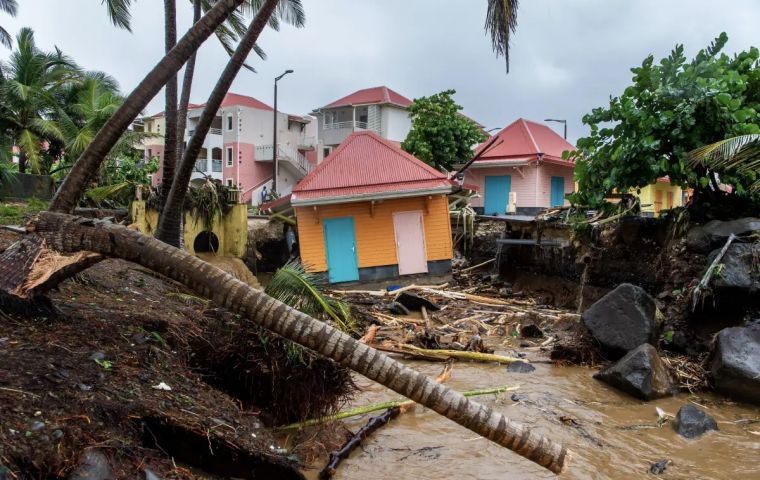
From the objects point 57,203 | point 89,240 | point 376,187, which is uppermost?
point 376,187

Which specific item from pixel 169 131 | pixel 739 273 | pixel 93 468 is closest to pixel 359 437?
pixel 93 468

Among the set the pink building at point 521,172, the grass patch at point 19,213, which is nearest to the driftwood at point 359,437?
the grass patch at point 19,213

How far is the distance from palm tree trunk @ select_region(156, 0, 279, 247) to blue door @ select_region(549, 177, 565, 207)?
23182 mm

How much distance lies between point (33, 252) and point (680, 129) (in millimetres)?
10906

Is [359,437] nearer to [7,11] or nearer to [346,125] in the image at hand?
[7,11]

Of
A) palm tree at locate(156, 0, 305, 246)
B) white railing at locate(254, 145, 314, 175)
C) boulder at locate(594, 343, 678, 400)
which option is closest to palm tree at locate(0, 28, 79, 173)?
palm tree at locate(156, 0, 305, 246)

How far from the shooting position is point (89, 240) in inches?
189

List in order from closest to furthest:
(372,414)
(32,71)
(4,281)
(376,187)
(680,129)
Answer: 1. (4,281)
2. (372,414)
3. (680,129)
4. (376,187)
5. (32,71)

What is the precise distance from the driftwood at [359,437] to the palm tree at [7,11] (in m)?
28.3

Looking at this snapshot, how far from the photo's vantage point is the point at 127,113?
604 cm

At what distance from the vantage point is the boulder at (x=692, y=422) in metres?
7.39

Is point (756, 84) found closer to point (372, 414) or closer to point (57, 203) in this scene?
point (372, 414)

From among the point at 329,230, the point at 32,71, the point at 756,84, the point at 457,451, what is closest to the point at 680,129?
the point at 756,84

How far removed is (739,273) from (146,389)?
961cm
